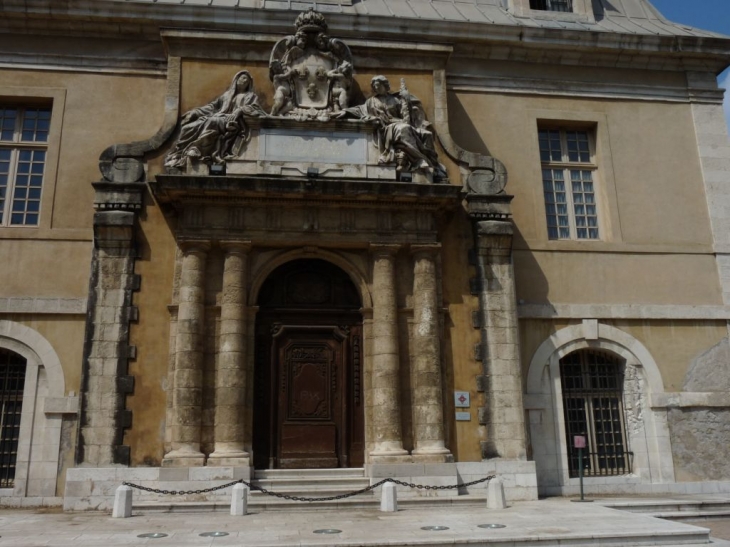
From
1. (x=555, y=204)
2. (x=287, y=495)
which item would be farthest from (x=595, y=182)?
(x=287, y=495)

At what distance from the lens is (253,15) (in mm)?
13680

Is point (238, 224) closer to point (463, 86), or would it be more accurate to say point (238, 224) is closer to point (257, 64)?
point (257, 64)

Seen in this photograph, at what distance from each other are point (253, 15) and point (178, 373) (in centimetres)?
731

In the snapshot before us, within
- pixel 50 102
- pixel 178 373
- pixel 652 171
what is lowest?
pixel 178 373

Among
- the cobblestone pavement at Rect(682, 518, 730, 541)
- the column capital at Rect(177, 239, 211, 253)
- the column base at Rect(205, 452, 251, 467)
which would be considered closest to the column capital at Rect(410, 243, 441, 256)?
the column capital at Rect(177, 239, 211, 253)

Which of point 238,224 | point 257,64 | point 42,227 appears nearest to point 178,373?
point 238,224

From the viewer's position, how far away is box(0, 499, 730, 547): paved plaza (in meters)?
7.89

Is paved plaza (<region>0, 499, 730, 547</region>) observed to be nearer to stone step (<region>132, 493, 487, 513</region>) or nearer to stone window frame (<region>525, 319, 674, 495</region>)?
stone step (<region>132, 493, 487, 513</region>)

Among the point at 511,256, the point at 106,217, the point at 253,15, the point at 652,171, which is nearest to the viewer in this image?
Result: the point at 106,217

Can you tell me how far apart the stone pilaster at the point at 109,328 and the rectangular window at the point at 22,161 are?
195 centimetres

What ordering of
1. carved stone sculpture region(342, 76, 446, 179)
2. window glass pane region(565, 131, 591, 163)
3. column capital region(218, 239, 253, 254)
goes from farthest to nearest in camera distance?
1. window glass pane region(565, 131, 591, 163)
2. carved stone sculpture region(342, 76, 446, 179)
3. column capital region(218, 239, 253, 254)

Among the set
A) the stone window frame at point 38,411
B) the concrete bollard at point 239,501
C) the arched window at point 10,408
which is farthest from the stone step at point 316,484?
the arched window at point 10,408

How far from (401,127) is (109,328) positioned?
245 inches

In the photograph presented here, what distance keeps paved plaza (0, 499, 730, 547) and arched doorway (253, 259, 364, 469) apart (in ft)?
5.92
